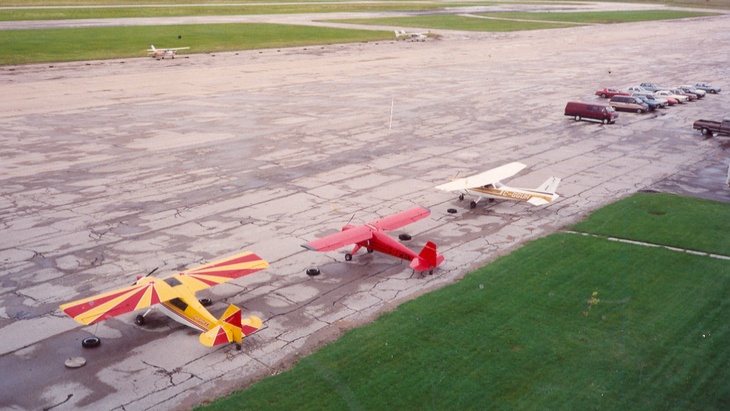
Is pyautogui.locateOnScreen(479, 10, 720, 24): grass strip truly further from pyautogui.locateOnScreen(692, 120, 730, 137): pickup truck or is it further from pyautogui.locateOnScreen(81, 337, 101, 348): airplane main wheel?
pyautogui.locateOnScreen(81, 337, 101, 348): airplane main wheel

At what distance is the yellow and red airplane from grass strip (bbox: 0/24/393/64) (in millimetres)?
69190

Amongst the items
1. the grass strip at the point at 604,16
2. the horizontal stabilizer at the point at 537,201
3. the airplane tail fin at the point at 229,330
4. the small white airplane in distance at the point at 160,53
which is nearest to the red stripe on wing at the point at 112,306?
the airplane tail fin at the point at 229,330

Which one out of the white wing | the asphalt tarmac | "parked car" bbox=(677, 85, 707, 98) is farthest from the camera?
"parked car" bbox=(677, 85, 707, 98)

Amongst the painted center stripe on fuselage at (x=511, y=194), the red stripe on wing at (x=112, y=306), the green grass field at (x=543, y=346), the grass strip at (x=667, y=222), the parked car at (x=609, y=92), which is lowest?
the parked car at (x=609, y=92)

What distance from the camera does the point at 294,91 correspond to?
73375mm

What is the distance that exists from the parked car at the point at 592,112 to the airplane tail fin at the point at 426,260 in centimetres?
3867

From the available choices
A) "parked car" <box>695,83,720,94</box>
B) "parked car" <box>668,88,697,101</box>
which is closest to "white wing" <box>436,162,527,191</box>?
"parked car" <box>668,88,697,101</box>

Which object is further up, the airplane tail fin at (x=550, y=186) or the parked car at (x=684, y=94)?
the airplane tail fin at (x=550, y=186)

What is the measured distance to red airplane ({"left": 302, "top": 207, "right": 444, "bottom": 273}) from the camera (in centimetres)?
2870

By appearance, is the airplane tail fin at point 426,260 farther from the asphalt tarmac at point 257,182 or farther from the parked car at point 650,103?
the parked car at point 650,103

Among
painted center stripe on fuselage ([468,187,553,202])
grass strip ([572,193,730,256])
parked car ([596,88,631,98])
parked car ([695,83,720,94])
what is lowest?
parked car ([695,83,720,94])

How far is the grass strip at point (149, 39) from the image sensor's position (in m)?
90.0

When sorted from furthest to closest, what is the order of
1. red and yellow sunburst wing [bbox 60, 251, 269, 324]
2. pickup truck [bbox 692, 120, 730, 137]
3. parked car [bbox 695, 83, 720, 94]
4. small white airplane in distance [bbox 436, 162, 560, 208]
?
parked car [bbox 695, 83, 720, 94]
pickup truck [bbox 692, 120, 730, 137]
small white airplane in distance [bbox 436, 162, 560, 208]
red and yellow sunburst wing [bbox 60, 251, 269, 324]

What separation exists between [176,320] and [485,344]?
10.7 metres
